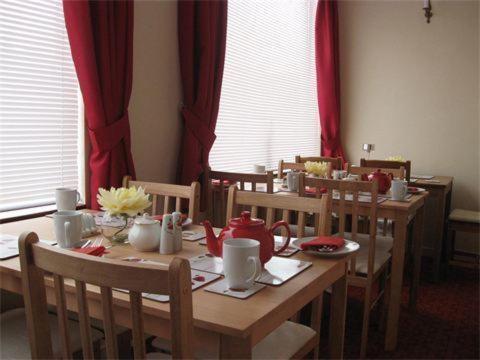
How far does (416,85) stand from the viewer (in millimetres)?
4125

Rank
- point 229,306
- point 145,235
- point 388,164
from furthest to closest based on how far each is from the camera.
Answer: point 388,164 < point 145,235 < point 229,306

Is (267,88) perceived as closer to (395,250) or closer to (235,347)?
(395,250)

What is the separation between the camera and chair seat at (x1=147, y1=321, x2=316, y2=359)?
50.5 inches

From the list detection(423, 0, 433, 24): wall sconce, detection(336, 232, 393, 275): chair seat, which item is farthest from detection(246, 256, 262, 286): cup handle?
detection(423, 0, 433, 24): wall sconce

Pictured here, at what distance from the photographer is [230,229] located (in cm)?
123

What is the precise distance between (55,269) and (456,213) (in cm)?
336

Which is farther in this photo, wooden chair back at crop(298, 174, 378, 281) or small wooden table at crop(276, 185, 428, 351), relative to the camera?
small wooden table at crop(276, 185, 428, 351)

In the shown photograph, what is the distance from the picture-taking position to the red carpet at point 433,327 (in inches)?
87.2

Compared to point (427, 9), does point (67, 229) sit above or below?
below

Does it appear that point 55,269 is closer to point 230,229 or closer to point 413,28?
point 230,229

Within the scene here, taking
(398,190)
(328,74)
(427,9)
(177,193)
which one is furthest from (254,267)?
(427,9)

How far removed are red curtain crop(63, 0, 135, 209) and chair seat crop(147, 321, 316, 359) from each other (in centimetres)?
104

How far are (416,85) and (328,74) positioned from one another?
2.65 feet

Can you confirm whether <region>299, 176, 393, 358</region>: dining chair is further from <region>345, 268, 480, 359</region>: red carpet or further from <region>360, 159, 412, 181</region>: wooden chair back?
<region>360, 159, 412, 181</region>: wooden chair back
